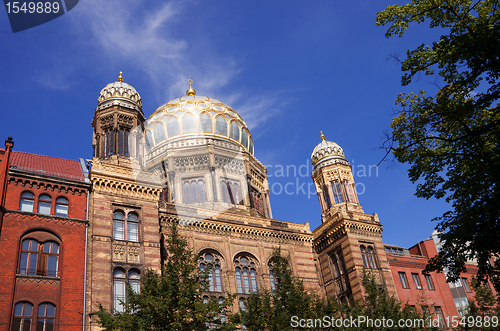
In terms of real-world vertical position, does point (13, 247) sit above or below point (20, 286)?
above

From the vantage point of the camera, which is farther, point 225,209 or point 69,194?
point 225,209

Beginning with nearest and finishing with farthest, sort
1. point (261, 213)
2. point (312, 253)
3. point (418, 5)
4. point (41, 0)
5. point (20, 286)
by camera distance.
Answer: point (41, 0) → point (418, 5) → point (20, 286) → point (312, 253) → point (261, 213)

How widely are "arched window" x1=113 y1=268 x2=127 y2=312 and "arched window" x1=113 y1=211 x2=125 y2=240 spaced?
7.10 feet

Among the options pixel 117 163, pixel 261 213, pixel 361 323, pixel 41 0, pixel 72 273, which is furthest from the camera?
pixel 261 213

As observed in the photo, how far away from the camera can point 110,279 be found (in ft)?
84.1

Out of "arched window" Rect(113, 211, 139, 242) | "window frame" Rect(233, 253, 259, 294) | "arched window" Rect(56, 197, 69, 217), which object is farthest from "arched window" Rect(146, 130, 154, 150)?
"arched window" Rect(56, 197, 69, 217)

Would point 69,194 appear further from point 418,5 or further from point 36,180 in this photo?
point 418,5

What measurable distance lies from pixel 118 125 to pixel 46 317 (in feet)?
51.0

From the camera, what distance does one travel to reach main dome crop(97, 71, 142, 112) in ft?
117

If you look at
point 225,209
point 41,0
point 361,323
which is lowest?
point 361,323

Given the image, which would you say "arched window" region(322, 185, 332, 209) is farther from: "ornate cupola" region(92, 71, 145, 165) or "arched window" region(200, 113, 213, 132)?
"ornate cupola" region(92, 71, 145, 165)

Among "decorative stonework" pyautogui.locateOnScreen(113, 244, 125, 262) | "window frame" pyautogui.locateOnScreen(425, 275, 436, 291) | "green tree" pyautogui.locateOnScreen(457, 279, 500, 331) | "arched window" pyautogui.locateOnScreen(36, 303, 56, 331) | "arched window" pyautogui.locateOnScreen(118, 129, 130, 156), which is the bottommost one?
"green tree" pyautogui.locateOnScreen(457, 279, 500, 331)

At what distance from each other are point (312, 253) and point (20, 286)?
2258 cm

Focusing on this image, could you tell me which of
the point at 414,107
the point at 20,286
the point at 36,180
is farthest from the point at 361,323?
the point at 36,180
